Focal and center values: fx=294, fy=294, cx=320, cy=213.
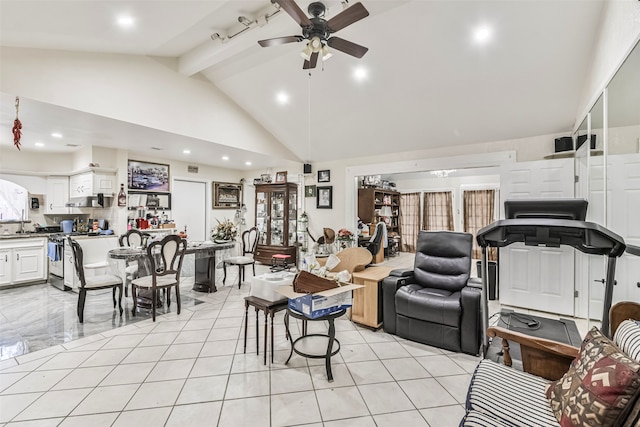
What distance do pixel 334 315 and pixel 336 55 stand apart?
3.27 m

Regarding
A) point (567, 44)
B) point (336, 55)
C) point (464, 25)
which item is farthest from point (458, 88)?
point (336, 55)

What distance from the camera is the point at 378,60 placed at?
379cm

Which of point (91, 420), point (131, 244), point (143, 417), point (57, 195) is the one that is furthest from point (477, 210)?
point (57, 195)

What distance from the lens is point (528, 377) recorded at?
1.66 meters

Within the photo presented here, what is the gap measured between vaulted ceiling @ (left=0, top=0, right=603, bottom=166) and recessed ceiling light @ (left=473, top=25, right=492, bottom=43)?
2 centimetres

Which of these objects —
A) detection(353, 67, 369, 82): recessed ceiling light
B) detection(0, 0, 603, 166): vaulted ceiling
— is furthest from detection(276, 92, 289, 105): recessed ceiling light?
detection(353, 67, 369, 82): recessed ceiling light

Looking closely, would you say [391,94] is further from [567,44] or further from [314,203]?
[314,203]

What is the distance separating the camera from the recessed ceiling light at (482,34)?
121 inches

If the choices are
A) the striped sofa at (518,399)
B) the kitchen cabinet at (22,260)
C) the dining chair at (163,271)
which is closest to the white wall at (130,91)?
the dining chair at (163,271)

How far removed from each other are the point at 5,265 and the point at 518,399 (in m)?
7.03

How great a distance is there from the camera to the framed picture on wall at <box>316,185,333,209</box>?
21.0 ft

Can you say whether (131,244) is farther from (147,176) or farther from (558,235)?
(558,235)

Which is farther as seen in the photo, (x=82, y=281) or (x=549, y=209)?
(x=82, y=281)

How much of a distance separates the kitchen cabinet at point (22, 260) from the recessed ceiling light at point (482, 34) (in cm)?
737
